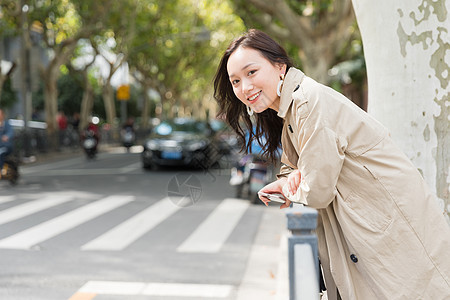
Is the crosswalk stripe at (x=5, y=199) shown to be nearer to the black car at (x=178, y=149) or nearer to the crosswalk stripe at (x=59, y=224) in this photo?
the crosswalk stripe at (x=59, y=224)

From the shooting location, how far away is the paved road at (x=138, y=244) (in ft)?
16.5

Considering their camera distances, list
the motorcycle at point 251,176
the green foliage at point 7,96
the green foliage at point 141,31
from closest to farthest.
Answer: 1. the motorcycle at point 251,176
2. the green foliage at point 141,31
3. the green foliage at point 7,96

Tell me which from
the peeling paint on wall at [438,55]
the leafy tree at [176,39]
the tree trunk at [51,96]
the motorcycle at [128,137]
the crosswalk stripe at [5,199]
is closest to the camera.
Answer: the peeling paint on wall at [438,55]

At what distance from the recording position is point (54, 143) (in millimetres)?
22016

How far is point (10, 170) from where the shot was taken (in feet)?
39.5

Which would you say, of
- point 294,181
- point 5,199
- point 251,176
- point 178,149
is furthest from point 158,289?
point 178,149

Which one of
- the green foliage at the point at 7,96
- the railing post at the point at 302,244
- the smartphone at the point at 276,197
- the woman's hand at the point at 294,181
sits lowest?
the green foliage at the point at 7,96

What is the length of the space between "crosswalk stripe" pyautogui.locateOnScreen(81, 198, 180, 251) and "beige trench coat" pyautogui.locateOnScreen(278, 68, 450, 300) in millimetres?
5123

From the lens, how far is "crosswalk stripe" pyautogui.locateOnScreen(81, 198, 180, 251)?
6.75 metres

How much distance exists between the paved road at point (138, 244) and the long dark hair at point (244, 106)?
536 millimetres

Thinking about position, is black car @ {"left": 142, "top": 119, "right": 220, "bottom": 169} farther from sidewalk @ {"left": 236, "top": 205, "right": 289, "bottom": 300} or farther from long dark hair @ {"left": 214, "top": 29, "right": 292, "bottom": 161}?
long dark hair @ {"left": 214, "top": 29, "right": 292, "bottom": 161}

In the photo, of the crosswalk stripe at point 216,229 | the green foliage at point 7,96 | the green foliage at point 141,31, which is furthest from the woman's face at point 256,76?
the green foliage at point 7,96

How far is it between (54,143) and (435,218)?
2142 centimetres

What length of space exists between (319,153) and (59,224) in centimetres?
676
